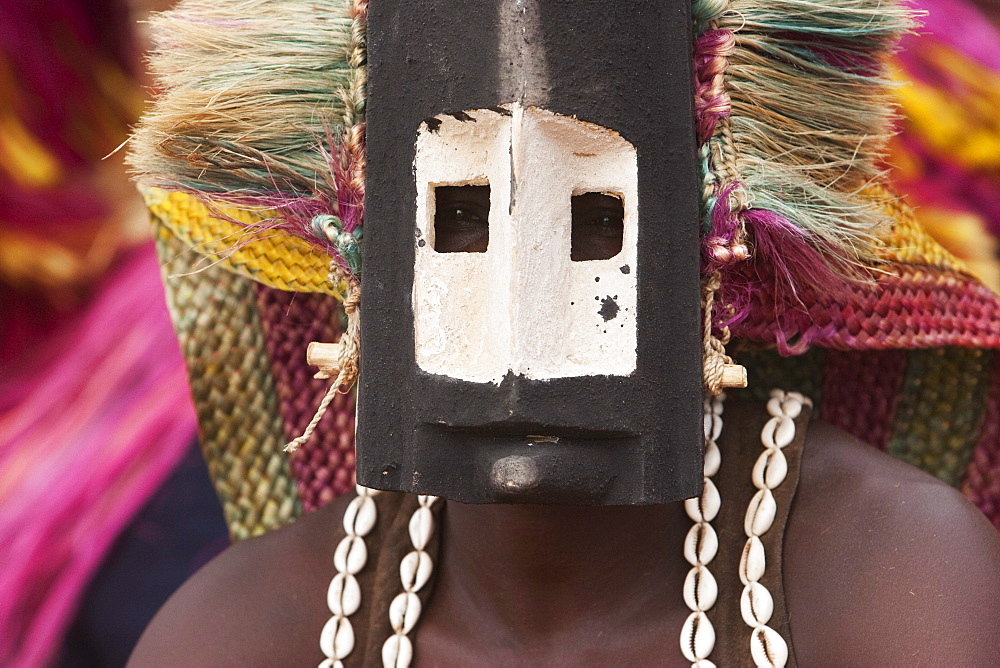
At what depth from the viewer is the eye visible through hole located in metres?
1.08

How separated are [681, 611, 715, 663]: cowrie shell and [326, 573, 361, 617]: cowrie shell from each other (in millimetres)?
397

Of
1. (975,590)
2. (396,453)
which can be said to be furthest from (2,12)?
(975,590)

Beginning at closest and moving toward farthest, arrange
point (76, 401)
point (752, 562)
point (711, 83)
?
point (711, 83), point (752, 562), point (76, 401)

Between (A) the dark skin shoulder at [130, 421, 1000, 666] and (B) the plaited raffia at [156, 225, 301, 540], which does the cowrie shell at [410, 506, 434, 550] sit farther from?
(B) the plaited raffia at [156, 225, 301, 540]

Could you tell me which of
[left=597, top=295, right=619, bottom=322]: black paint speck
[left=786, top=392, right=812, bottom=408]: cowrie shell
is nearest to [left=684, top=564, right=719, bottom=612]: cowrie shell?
[left=786, top=392, right=812, bottom=408]: cowrie shell

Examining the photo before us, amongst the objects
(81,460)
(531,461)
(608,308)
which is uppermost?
→ (608,308)

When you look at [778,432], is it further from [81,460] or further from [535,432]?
[81,460]

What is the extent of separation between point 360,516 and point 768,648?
1.71 feet

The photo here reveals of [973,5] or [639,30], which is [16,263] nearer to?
[639,30]

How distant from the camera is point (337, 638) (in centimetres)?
135

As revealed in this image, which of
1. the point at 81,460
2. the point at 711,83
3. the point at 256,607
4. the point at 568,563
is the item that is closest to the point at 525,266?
the point at 711,83

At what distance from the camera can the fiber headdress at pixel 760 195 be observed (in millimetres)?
1163

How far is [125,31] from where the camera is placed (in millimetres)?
2715

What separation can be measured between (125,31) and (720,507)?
204 cm
